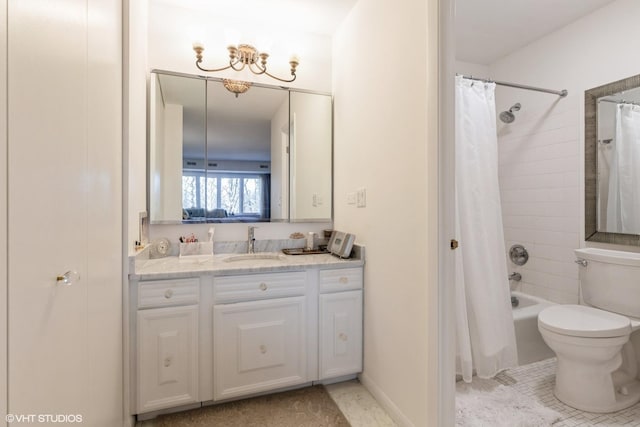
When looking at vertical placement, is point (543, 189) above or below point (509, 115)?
below

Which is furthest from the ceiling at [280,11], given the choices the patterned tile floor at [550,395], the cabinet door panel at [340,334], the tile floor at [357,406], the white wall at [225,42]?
the patterned tile floor at [550,395]

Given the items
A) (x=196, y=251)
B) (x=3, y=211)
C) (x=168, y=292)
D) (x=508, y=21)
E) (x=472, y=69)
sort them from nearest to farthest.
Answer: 1. (x=3, y=211)
2. (x=168, y=292)
3. (x=196, y=251)
4. (x=508, y=21)
5. (x=472, y=69)

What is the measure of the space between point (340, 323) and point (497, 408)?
97 cm

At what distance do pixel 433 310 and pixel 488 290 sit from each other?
32.8 inches

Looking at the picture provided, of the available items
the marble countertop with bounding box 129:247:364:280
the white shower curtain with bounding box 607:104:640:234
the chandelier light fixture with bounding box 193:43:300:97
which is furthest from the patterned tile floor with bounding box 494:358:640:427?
the chandelier light fixture with bounding box 193:43:300:97

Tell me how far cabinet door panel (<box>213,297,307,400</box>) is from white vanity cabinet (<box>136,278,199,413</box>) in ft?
0.44

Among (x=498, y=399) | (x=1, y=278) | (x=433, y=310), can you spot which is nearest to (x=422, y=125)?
(x=433, y=310)

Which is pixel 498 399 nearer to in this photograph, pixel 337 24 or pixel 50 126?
pixel 50 126

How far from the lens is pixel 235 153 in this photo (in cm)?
225

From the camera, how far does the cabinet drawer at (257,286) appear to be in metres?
1.72

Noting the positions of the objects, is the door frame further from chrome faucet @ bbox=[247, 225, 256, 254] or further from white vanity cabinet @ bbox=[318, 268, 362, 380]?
chrome faucet @ bbox=[247, 225, 256, 254]

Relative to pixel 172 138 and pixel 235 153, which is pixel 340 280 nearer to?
pixel 235 153

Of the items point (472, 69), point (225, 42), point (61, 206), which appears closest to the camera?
point (61, 206)

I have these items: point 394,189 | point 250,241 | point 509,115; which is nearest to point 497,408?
point 394,189
